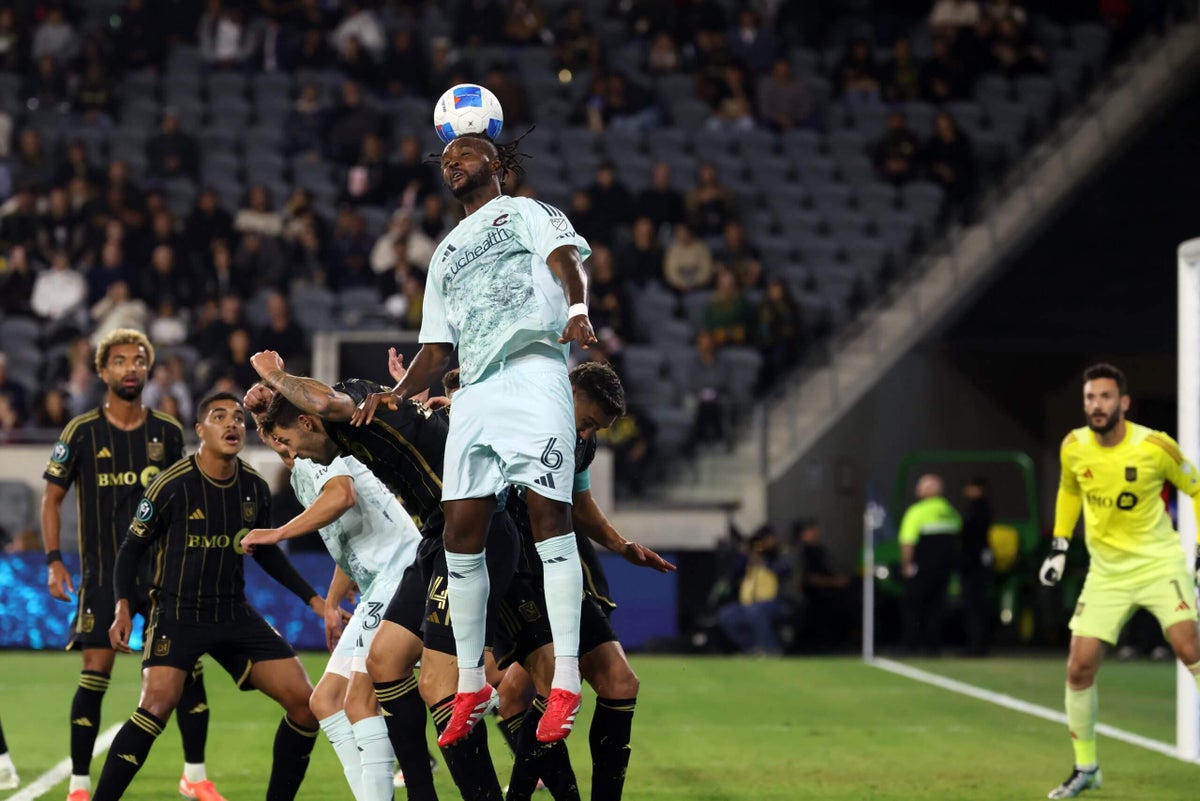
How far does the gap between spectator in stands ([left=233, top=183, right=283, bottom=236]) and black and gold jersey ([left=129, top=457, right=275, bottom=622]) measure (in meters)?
14.7

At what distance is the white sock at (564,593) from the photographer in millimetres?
6453

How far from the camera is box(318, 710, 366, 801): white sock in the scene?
7.27 m

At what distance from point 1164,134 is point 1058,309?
3.20 metres

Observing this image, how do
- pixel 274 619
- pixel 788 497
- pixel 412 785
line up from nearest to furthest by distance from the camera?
pixel 412 785 → pixel 274 619 → pixel 788 497

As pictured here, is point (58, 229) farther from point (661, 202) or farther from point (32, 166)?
point (661, 202)

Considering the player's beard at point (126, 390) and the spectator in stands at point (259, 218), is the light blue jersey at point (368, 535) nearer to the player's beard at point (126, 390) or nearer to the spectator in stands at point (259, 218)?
the player's beard at point (126, 390)

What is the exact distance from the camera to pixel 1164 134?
25.4 m

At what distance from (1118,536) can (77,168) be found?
16595 millimetres

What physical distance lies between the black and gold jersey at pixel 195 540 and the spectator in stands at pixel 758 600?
1116cm

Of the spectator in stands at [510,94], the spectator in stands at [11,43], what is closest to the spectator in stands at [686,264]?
the spectator in stands at [510,94]

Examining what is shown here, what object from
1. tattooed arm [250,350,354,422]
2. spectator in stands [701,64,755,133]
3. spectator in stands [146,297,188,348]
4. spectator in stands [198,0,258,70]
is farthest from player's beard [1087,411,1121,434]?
spectator in stands [198,0,258,70]

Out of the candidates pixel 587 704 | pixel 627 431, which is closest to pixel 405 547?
pixel 587 704

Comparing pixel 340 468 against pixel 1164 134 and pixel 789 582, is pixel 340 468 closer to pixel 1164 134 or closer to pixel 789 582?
pixel 789 582

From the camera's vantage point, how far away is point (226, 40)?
84.9 feet
